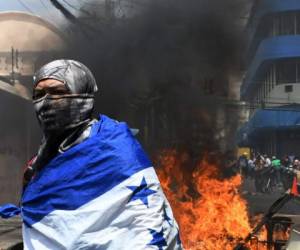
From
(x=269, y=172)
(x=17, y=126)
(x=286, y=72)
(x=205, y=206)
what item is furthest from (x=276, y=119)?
(x=205, y=206)

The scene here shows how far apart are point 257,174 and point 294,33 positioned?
14.2 meters

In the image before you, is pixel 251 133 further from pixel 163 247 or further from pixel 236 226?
pixel 163 247

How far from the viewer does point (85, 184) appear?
1465 millimetres

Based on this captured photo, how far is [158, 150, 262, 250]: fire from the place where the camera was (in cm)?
707

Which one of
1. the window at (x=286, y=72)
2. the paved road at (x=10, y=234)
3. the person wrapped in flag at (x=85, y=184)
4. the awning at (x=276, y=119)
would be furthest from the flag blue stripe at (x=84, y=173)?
the window at (x=286, y=72)

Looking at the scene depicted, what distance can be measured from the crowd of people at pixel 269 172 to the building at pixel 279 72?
859 centimetres

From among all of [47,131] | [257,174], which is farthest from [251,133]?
[47,131]

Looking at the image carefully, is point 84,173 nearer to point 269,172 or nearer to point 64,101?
point 64,101

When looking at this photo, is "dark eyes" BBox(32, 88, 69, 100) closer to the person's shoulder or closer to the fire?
the person's shoulder

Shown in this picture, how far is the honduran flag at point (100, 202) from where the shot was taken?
4.68ft

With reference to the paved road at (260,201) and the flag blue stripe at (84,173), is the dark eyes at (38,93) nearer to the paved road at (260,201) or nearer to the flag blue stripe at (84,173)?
the flag blue stripe at (84,173)

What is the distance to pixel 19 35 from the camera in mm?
25594

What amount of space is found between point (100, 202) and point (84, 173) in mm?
90

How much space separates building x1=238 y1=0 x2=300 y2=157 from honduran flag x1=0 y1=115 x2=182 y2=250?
27415mm
